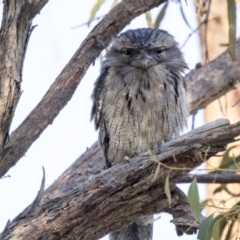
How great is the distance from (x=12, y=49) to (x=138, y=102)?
3.20ft

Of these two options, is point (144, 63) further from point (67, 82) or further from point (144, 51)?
point (67, 82)

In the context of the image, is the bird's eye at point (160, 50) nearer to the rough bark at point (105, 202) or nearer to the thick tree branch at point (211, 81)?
the thick tree branch at point (211, 81)

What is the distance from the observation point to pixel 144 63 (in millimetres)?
3506

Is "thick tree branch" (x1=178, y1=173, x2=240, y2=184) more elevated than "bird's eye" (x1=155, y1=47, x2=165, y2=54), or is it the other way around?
"bird's eye" (x1=155, y1=47, x2=165, y2=54)

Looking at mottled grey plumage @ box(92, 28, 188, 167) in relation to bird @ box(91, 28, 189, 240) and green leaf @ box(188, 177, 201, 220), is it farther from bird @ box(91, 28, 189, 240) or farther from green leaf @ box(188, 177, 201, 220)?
green leaf @ box(188, 177, 201, 220)

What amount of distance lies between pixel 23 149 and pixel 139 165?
451mm

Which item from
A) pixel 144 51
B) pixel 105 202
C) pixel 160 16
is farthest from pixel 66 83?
pixel 160 16

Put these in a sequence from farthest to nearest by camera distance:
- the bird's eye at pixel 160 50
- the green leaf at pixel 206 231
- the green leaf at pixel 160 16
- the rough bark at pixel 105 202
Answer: the green leaf at pixel 160 16, the bird's eye at pixel 160 50, the rough bark at pixel 105 202, the green leaf at pixel 206 231

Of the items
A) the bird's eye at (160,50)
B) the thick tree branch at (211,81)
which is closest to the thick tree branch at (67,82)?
the bird's eye at (160,50)

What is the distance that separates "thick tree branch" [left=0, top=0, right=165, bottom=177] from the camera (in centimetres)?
274

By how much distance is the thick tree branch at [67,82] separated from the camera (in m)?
2.74

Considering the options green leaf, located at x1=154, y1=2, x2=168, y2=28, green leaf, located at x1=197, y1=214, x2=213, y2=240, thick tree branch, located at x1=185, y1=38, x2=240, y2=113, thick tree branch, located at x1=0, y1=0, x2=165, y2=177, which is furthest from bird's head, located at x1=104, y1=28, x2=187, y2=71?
green leaf, located at x1=197, y1=214, x2=213, y2=240

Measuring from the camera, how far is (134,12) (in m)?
3.01

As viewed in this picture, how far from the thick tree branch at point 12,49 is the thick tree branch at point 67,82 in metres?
0.14
